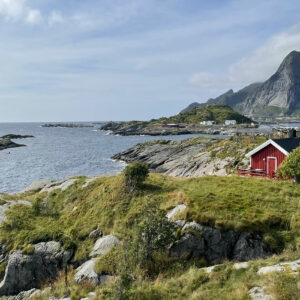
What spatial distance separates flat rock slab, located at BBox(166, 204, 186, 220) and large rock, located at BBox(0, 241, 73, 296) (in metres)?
6.95

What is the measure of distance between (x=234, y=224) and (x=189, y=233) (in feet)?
9.10

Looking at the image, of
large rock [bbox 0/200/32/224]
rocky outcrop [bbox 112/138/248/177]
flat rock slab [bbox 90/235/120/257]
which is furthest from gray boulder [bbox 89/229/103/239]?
rocky outcrop [bbox 112/138/248/177]

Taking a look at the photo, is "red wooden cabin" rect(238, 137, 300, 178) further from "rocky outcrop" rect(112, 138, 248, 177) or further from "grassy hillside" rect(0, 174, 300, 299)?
"rocky outcrop" rect(112, 138, 248, 177)

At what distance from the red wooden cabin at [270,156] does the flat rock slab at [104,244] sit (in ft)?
70.0

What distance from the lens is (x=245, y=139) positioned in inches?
2254

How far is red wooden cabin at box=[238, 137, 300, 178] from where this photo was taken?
30281 mm

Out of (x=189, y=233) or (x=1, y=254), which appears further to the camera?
(x=1, y=254)

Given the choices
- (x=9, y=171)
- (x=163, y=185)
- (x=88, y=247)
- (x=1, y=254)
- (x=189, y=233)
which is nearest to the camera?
(x=189, y=233)

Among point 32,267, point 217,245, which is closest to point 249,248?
point 217,245

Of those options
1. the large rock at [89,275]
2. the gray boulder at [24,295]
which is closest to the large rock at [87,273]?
the large rock at [89,275]

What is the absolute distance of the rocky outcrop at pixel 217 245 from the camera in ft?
49.7

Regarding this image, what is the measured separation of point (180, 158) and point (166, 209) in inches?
2124

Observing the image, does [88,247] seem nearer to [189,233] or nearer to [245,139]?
[189,233]

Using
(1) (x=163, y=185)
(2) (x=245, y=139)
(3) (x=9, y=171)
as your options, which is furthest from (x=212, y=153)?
(3) (x=9, y=171)
